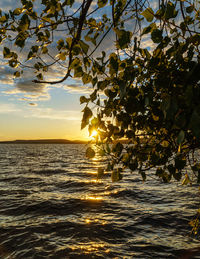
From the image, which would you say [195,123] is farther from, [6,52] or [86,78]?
[6,52]

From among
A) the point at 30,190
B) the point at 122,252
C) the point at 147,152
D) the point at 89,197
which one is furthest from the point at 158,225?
the point at 30,190

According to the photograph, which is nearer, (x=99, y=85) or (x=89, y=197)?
(x=99, y=85)

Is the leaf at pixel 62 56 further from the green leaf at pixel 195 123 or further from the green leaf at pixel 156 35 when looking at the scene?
the green leaf at pixel 195 123

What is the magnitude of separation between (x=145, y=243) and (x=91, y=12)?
25.3 feet

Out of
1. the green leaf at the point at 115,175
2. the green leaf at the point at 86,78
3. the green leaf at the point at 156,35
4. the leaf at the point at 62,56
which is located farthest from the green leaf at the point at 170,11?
the green leaf at the point at 115,175

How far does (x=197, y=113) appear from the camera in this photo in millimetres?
966

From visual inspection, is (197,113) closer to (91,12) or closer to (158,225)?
(91,12)

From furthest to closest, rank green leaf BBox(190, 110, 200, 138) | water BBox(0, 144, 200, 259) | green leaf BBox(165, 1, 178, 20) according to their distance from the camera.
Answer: water BBox(0, 144, 200, 259), green leaf BBox(165, 1, 178, 20), green leaf BBox(190, 110, 200, 138)

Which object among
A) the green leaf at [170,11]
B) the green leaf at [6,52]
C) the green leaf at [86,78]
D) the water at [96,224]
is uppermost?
the green leaf at [6,52]

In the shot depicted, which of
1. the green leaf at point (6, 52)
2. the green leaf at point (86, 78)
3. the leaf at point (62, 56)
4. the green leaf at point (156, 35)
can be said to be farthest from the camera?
the leaf at point (62, 56)

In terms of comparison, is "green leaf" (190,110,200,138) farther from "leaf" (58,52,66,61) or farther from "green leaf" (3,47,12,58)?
"green leaf" (3,47,12,58)

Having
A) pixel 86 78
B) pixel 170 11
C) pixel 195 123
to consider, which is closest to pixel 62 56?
pixel 86 78

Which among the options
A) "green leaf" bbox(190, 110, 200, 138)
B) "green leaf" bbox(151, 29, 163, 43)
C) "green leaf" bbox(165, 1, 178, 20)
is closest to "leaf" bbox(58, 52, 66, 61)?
"green leaf" bbox(151, 29, 163, 43)

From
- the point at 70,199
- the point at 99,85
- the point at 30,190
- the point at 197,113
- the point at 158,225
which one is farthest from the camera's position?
the point at 30,190
